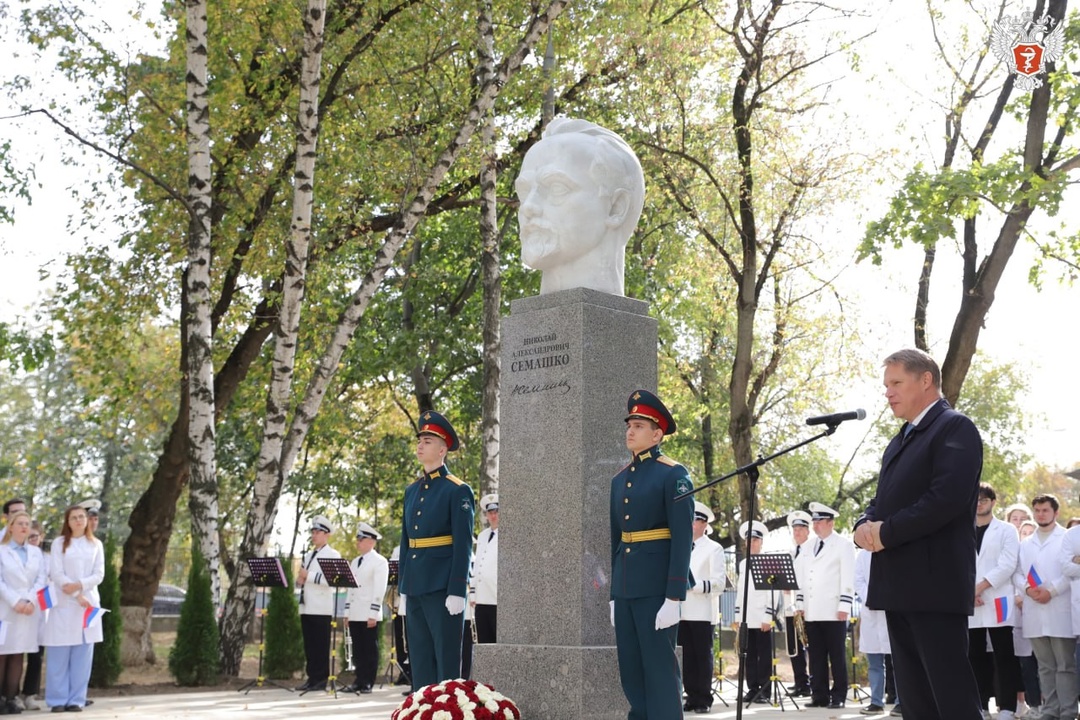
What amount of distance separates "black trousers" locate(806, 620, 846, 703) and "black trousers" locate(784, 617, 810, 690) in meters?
1.19

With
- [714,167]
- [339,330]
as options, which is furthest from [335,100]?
[714,167]

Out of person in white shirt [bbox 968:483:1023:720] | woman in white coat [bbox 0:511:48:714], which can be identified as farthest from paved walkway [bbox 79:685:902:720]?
person in white shirt [bbox 968:483:1023:720]

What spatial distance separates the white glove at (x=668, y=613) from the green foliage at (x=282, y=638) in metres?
10.3

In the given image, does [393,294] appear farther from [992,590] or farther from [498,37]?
[992,590]

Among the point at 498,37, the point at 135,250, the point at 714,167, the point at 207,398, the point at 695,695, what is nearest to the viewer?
the point at 695,695

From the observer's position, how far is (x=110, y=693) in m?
13.3

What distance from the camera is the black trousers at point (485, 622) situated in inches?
525

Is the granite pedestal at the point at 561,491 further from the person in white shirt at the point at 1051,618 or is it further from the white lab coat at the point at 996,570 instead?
the person in white shirt at the point at 1051,618

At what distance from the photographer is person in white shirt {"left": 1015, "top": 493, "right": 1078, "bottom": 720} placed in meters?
10.2

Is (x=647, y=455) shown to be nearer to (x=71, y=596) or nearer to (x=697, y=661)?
(x=697, y=661)

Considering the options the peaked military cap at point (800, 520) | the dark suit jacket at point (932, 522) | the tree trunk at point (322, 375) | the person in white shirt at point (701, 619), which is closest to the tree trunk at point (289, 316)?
the tree trunk at point (322, 375)

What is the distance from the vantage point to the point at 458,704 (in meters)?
6.54

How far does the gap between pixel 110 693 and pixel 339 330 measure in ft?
16.3

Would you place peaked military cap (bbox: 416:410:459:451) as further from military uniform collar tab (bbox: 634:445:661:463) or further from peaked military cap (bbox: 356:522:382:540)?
peaked military cap (bbox: 356:522:382:540)
